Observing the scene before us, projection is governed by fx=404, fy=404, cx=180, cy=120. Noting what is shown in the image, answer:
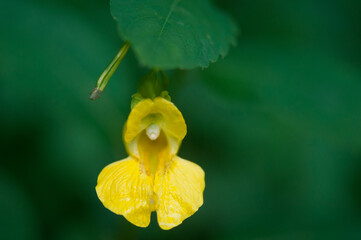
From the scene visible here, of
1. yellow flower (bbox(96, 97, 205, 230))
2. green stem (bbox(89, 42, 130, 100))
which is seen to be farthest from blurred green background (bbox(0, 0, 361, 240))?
green stem (bbox(89, 42, 130, 100))

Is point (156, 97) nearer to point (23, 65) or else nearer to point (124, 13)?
point (124, 13)

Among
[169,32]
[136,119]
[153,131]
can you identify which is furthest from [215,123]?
[169,32]

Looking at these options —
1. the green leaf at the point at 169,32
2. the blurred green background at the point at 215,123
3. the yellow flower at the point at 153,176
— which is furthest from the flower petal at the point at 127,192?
the blurred green background at the point at 215,123

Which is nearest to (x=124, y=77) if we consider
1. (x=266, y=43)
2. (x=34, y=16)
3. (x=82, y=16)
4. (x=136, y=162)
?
(x=82, y=16)

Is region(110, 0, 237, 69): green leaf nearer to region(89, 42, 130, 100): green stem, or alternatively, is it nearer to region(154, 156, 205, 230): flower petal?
region(89, 42, 130, 100): green stem

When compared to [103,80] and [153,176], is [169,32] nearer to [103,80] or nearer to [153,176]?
[103,80]

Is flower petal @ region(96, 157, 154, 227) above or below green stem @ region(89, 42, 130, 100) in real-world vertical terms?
below

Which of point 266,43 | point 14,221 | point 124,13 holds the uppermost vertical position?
point 124,13

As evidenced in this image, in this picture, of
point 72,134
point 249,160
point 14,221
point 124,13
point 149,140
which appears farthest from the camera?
point 249,160
